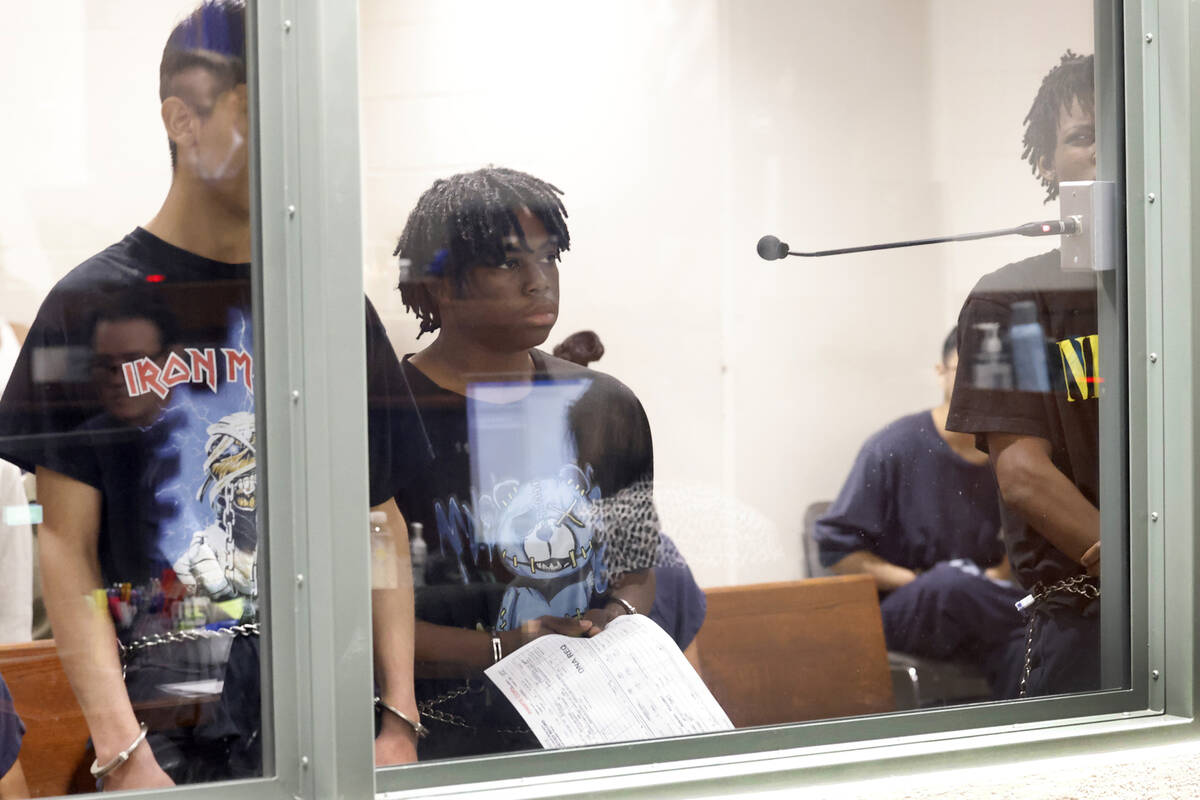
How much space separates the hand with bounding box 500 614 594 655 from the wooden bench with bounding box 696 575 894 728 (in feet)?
0.64

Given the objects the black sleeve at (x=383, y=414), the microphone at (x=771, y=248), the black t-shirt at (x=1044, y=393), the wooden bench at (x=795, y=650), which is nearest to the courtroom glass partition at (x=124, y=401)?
the black sleeve at (x=383, y=414)

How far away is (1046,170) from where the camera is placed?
5.93 ft

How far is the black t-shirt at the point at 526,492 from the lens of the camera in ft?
5.25

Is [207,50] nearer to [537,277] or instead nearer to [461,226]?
[461,226]

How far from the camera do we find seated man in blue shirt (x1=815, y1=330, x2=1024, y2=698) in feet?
6.42

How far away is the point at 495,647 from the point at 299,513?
460 mm

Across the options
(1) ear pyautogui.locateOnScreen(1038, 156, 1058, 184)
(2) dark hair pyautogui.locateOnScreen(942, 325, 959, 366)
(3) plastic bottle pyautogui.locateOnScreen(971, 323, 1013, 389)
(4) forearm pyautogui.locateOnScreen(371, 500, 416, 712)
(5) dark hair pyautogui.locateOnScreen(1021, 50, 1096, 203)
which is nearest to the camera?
(4) forearm pyautogui.locateOnScreen(371, 500, 416, 712)

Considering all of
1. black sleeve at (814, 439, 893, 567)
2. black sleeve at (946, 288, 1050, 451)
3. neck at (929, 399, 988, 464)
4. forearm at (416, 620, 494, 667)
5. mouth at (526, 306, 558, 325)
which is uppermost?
mouth at (526, 306, 558, 325)

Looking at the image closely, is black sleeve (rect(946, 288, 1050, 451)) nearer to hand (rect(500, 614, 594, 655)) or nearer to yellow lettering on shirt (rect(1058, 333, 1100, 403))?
yellow lettering on shirt (rect(1058, 333, 1100, 403))

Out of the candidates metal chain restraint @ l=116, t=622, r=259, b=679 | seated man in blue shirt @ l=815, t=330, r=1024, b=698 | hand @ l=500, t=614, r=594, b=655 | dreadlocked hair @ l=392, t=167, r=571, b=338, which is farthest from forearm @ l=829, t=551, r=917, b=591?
metal chain restraint @ l=116, t=622, r=259, b=679

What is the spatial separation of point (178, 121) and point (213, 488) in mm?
438

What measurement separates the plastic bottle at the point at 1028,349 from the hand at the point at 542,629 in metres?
0.78

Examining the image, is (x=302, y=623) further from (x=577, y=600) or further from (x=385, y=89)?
(x=385, y=89)

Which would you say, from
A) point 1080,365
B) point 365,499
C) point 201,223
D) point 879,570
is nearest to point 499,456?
point 365,499
